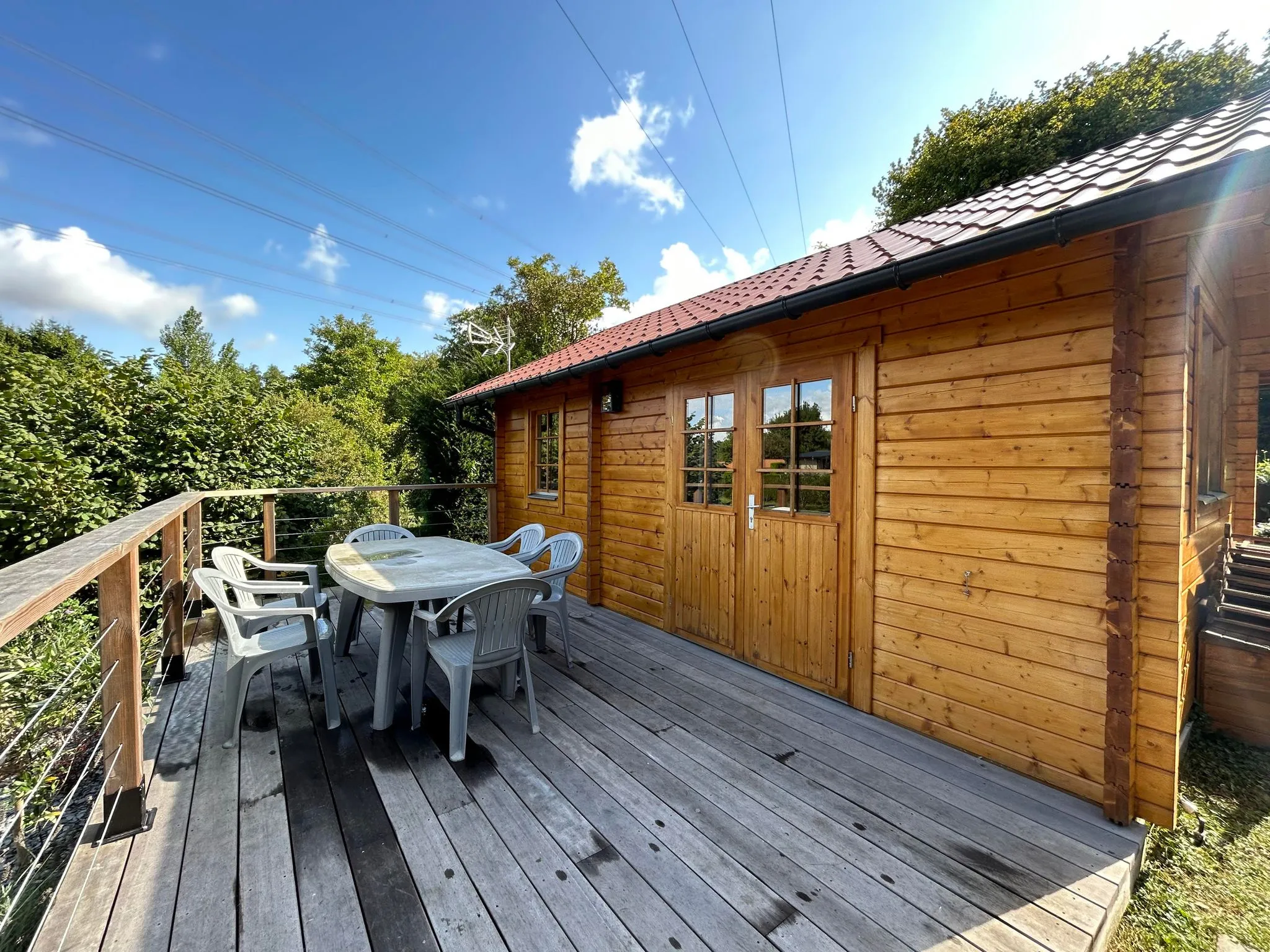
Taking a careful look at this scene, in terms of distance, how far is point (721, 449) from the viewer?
354cm

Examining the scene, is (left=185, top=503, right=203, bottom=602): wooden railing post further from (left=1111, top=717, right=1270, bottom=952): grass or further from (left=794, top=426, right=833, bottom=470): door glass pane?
(left=1111, top=717, right=1270, bottom=952): grass

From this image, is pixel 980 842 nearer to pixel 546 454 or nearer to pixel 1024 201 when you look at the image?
pixel 1024 201

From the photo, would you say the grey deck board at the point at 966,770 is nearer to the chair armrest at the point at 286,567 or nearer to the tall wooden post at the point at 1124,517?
the tall wooden post at the point at 1124,517

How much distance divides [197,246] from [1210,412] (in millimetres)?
21521

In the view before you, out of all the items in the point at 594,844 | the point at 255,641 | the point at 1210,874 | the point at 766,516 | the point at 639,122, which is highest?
the point at 639,122

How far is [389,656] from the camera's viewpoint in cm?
244

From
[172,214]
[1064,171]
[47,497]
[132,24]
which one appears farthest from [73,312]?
[1064,171]

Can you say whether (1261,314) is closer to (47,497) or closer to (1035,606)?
(1035,606)

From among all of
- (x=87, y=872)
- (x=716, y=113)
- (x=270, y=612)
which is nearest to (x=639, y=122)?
(x=716, y=113)

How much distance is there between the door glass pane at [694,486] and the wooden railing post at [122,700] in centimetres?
298

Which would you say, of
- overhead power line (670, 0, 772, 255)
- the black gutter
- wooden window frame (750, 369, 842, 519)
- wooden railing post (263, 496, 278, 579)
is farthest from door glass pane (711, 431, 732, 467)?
overhead power line (670, 0, 772, 255)

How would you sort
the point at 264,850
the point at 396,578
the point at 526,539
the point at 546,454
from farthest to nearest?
the point at 546,454
the point at 526,539
the point at 396,578
the point at 264,850

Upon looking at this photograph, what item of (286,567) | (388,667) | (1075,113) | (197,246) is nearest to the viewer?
(388,667)

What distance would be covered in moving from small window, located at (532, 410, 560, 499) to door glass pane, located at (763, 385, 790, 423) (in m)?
2.64
